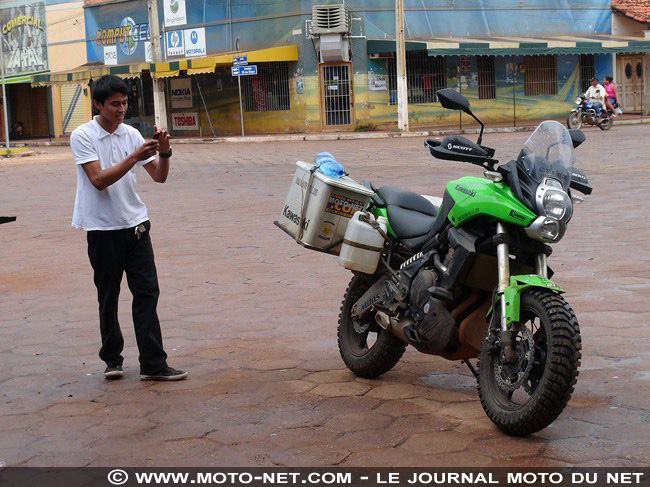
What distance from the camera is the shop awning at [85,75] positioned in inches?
1519

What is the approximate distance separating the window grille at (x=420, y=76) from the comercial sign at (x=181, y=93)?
7766mm

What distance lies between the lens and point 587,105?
30781 millimetres

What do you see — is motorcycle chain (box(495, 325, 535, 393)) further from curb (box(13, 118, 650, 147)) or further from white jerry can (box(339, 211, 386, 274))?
curb (box(13, 118, 650, 147))

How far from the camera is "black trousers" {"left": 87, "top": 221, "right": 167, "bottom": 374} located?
18.5ft

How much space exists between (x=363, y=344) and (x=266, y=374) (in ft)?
1.80

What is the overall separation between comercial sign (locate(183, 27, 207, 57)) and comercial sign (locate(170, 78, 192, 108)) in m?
1.04

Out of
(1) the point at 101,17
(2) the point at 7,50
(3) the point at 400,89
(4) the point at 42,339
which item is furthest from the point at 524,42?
(4) the point at 42,339

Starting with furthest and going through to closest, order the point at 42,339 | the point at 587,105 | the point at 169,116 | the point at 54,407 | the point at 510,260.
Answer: the point at 169,116 → the point at 587,105 → the point at 42,339 → the point at 54,407 → the point at 510,260

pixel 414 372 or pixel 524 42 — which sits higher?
pixel 524 42

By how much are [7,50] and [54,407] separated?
45.5 metres

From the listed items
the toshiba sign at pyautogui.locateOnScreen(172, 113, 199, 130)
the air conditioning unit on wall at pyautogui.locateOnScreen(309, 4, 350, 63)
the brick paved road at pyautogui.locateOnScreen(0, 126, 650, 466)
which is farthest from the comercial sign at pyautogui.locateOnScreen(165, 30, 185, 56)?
the brick paved road at pyautogui.locateOnScreen(0, 126, 650, 466)

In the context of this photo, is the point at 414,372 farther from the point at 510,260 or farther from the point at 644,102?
the point at 644,102

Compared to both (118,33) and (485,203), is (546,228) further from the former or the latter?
(118,33)

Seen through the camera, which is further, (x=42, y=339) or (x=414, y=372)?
(x=42, y=339)
